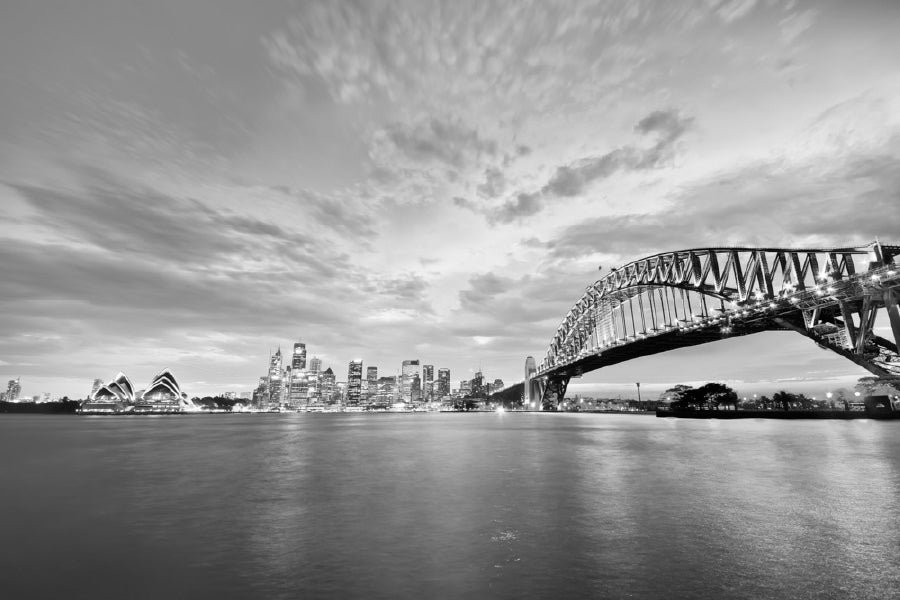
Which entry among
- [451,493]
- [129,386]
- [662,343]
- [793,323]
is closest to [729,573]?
[451,493]

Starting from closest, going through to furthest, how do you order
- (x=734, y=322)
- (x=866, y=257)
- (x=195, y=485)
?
(x=195, y=485), (x=866, y=257), (x=734, y=322)

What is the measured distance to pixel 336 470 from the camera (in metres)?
21.6

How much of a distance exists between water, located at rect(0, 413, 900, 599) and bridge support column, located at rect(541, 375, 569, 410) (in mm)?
126421

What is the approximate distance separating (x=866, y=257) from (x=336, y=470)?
195ft

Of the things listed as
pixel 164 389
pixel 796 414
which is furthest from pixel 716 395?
pixel 164 389

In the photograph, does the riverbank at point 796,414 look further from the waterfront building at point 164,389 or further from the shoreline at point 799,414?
the waterfront building at point 164,389

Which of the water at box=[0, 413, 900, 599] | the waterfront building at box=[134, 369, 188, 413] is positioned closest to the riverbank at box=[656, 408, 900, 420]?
the water at box=[0, 413, 900, 599]

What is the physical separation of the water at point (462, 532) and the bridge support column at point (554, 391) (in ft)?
415

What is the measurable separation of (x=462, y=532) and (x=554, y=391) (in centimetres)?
15181

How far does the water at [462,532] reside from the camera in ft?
23.4

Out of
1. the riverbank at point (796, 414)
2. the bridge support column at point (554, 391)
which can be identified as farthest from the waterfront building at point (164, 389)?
the riverbank at point (796, 414)

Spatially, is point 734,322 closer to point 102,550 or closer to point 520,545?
point 520,545

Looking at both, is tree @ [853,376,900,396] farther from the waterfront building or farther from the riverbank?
the waterfront building

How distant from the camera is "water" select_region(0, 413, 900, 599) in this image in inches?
281
